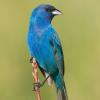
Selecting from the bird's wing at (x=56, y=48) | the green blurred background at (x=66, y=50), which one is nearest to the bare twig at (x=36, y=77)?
the bird's wing at (x=56, y=48)

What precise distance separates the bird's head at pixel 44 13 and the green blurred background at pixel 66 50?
1.23 m

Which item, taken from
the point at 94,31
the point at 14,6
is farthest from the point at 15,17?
the point at 94,31

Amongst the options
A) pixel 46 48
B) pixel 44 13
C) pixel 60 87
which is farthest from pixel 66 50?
pixel 60 87

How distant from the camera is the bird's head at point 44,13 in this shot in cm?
1068

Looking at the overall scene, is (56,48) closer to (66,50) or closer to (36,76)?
(36,76)

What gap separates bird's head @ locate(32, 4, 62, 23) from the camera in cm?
1068

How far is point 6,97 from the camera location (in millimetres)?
11781

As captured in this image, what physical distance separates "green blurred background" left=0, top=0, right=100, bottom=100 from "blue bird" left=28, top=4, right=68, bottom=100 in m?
1.22

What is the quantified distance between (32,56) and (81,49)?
6.63 feet

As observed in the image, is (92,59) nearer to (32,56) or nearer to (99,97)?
(99,97)

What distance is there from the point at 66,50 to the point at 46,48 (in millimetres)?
1843

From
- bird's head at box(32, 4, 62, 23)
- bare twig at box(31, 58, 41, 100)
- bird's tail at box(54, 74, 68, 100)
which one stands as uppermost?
bird's head at box(32, 4, 62, 23)

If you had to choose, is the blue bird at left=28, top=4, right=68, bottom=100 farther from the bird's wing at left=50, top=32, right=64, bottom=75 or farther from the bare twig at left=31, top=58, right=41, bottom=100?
the bare twig at left=31, top=58, right=41, bottom=100

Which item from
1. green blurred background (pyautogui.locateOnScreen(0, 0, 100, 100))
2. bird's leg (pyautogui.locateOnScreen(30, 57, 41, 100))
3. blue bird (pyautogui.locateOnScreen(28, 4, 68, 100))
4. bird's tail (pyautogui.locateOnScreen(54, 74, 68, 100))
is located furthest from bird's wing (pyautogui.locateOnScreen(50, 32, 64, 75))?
green blurred background (pyautogui.locateOnScreen(0, 0, 100, 100))
